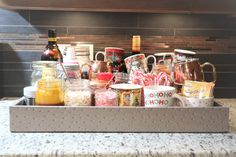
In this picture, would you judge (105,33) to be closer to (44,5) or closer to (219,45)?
(44,5)

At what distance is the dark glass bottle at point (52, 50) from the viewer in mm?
1342

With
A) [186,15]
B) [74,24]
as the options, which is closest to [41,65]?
[74,24]

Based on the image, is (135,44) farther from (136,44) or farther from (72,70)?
(72,70)

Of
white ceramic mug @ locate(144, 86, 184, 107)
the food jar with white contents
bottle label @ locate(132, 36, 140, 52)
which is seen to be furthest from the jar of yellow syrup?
bottle label @ locate(132, 36, 140, 52)

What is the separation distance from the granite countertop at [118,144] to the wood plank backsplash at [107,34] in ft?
1.89

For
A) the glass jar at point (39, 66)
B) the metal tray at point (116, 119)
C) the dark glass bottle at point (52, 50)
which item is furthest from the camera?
the dark glass bottle at point (52, 50)

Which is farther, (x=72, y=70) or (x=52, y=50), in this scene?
(x=52, y=50)

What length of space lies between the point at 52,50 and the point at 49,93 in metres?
0.40

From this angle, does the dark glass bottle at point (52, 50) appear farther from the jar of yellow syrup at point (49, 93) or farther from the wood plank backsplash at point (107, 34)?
the jar of yellow syrup at point (49, 93)

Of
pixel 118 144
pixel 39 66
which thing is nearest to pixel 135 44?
pixel 39 66

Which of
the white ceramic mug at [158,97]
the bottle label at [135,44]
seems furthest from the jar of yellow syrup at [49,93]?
the bottle label at [135,44]

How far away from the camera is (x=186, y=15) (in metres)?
1.51

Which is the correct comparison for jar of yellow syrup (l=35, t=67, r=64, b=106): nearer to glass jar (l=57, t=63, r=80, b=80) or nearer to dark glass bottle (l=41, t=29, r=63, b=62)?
glass jar (l=57, t=63, r=80, b=80)

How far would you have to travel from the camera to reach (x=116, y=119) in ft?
3.15
